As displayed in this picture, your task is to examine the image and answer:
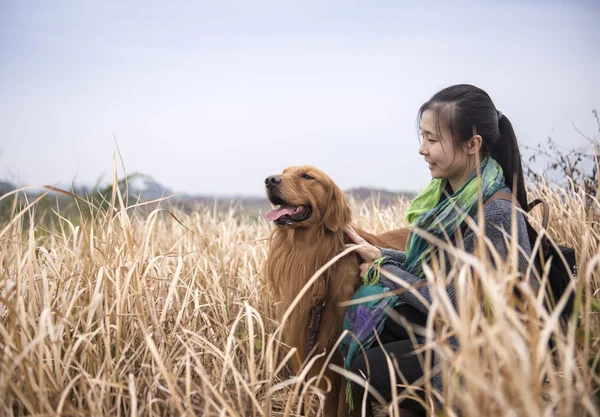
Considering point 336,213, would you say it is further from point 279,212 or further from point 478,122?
point 478,122

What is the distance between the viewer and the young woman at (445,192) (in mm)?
2080

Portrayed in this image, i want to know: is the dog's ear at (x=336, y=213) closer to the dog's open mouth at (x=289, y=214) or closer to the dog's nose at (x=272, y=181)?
the dog's open mouth at (x=289, y=214)

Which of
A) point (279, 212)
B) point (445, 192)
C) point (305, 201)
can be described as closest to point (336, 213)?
point (305, 201)

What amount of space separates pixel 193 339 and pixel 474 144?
1.54 m

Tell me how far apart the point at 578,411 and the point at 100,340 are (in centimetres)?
171

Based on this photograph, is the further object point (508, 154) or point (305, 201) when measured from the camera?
point (305, 201)

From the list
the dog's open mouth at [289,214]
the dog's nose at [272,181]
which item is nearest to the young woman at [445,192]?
the dog's open mouth at [289,214]

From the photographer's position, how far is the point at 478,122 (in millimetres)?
2145

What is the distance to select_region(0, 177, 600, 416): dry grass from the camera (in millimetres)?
1199

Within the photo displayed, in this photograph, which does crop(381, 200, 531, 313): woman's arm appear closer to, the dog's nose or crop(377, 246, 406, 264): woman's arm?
crop(377, 246, 406, 264): woman's arm

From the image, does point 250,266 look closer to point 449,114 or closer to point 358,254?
point 358,254

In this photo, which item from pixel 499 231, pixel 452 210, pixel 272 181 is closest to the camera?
pixel 499 231

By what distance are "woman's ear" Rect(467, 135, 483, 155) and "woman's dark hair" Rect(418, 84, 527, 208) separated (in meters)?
0.02

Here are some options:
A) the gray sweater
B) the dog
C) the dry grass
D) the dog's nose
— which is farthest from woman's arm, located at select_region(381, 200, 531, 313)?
the dog's nose
